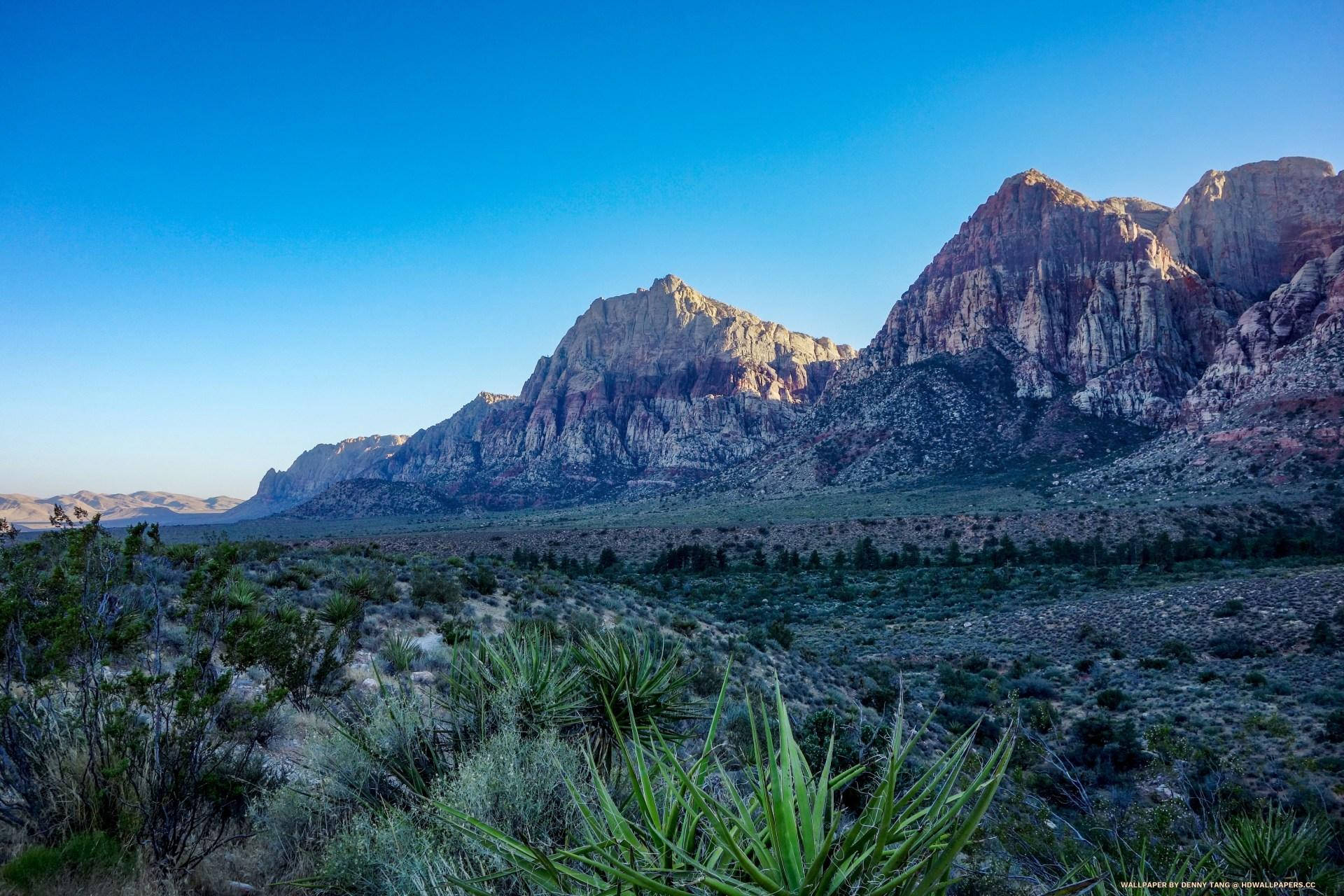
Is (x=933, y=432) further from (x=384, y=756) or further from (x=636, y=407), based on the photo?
(x=636, y=407)

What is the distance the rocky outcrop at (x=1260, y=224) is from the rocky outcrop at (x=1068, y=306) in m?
7.09

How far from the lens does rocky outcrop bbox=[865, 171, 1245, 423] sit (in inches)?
2970

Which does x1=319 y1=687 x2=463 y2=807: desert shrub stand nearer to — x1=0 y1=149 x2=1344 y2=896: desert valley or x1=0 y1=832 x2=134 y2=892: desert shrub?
x1=0 y1=149 x2=1344 y2=896: desert valley

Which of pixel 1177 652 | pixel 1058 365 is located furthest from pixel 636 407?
pixel 1177 652

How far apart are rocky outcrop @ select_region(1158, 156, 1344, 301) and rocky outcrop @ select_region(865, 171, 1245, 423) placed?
→ 709 centimetres

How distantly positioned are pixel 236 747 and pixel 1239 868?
28.6 feet

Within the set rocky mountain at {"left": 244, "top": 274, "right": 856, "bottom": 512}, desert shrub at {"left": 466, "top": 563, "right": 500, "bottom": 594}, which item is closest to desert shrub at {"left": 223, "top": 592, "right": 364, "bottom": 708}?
desert shrub at {"left": 466, "top": 563, "right": 500, "bottom": 594}

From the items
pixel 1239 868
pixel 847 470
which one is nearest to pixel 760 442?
pixel 847 470

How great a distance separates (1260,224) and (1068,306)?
33067 mm

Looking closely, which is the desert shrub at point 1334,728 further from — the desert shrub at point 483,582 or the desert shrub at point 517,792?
the desert shrub at point 483,582

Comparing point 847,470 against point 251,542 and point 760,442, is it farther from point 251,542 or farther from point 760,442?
point 251,542

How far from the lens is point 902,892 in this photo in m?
1.58

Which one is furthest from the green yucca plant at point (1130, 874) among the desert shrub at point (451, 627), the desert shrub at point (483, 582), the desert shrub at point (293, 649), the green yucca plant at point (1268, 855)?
the desert shrub at point (483, 582)

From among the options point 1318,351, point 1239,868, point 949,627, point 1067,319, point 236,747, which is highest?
point 1067,319
